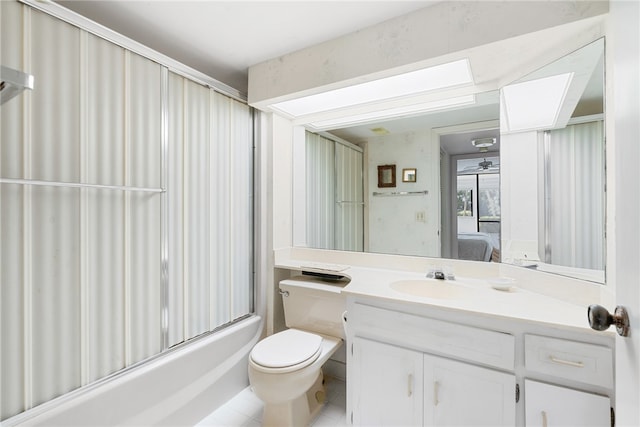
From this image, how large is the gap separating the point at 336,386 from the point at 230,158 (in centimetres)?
177

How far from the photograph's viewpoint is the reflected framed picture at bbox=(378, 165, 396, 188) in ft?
6.65

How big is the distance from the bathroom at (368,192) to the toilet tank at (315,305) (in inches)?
7.9

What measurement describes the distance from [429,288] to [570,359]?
0.67 meters

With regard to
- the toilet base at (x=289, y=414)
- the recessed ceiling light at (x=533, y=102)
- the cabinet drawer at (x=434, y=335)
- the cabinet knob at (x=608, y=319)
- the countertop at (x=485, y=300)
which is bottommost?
the toilet base at (x=289, y=414)

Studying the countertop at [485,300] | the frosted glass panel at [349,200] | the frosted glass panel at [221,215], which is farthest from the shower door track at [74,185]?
the frosted glass panel at [349,200]

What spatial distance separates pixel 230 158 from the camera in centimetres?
190

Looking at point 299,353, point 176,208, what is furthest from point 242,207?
point 299,353

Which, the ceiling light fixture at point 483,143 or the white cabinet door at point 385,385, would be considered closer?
the white cabinet door at point 385,385

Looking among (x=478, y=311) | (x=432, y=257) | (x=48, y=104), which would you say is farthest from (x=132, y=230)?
(x=432, y=257)

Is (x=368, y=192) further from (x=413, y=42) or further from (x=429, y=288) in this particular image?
(x=413, y=42)

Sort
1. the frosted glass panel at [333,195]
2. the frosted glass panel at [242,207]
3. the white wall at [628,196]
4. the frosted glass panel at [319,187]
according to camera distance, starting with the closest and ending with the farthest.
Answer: the white wall at [628,196]
the frosted glass panel at [242,207]
the frosted glass panel at [333,195]
the frosted glass panel at [319,187]

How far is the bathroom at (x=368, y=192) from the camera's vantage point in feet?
2.05

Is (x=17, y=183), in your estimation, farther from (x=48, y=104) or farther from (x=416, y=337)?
(x=416, y=337)

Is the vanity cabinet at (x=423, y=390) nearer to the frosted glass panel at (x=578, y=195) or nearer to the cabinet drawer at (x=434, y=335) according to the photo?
the cabinet drawer at (x=434, y=335)
